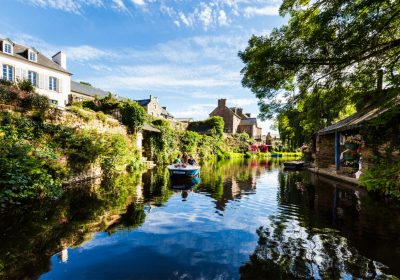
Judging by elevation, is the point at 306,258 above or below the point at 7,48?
below

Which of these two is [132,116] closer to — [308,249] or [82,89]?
[308,249]

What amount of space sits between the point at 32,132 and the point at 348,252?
47.6 feet

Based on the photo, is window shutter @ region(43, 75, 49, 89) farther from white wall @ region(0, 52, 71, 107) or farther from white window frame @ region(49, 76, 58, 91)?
white window frame @ region(49, 76, 58, 91)

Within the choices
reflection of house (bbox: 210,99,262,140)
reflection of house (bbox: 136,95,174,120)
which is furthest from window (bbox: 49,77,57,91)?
reflection of house (bbox: 210,99,262,140)

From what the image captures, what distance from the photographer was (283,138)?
46.8 meters

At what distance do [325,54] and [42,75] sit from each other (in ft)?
113

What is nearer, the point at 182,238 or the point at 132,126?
the point at 182,238

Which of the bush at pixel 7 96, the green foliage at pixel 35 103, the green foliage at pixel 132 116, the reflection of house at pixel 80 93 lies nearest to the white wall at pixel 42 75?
the reflection of house at pixel 80 93

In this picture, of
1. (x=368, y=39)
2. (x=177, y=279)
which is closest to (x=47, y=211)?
(x=177, y=279)

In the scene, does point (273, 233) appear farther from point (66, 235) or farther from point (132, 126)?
point (132, 126)

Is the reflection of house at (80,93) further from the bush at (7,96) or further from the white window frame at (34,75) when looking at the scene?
the bush at (7,96)

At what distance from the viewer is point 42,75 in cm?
3058

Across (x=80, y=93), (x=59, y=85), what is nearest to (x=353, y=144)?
(x=59, y=85)

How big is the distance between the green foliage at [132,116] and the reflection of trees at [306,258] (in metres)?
19.1
